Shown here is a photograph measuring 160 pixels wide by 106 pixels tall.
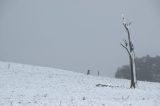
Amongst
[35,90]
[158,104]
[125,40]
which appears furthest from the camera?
[125,40]

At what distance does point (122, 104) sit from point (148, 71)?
2449 inches

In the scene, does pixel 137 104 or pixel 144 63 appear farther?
pixel 144 63

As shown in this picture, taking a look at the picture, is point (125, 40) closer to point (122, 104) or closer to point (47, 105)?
point (122, 104)

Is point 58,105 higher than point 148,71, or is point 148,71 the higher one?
point 148,71

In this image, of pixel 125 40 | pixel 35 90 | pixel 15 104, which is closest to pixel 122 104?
pixel 15 104

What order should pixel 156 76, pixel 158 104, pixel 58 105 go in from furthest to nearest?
pixel 156 76, pixel 158 104, pixel 58 105

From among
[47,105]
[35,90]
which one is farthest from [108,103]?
[35,90]

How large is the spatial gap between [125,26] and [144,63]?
44.7 meters

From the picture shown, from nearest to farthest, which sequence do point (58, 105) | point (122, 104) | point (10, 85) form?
point (58, 105) < point (122, 104) < point (10, 85)

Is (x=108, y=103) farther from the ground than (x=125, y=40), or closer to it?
closer to it

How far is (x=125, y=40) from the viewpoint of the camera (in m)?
39.0

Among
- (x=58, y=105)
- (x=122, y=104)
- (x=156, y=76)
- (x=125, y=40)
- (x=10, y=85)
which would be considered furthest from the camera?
(x=156, y=76)

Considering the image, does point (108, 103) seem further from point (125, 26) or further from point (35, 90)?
point (125, 26)

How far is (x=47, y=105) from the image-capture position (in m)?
18.4
